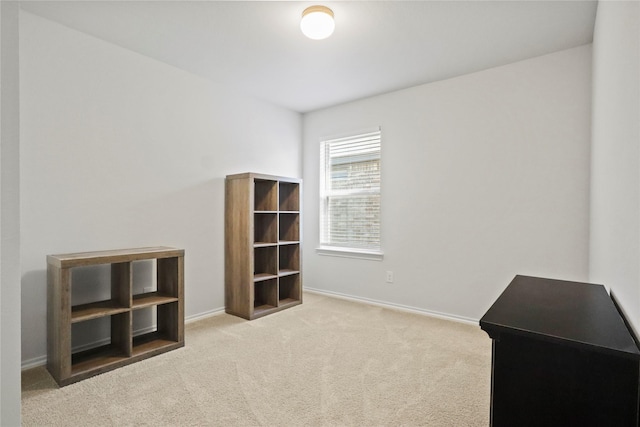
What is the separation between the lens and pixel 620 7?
1.33 metres

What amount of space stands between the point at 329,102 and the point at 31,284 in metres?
3.35

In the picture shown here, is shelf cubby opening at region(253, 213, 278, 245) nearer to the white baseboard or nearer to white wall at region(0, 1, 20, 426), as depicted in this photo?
the white baseboard

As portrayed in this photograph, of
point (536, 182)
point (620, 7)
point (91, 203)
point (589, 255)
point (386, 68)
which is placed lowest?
point (589, 255)

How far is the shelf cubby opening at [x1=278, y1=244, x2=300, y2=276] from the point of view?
3.89 meters

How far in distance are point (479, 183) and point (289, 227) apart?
7.00ft

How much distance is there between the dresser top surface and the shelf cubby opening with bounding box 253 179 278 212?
257 centimetres

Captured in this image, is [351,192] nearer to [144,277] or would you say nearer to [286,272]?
[286,272]

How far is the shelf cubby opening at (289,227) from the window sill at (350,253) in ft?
1.78

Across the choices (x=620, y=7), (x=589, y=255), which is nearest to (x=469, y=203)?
(x=589, y=255)

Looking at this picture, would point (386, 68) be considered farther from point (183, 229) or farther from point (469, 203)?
point (183, 229)

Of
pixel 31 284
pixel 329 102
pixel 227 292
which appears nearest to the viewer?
pixel 31 284

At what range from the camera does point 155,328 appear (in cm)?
298

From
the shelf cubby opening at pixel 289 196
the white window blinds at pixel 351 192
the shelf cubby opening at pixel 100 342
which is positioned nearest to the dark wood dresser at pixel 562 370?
the shelf cubby opening at pixel 100 342

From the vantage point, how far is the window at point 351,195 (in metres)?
3.92
